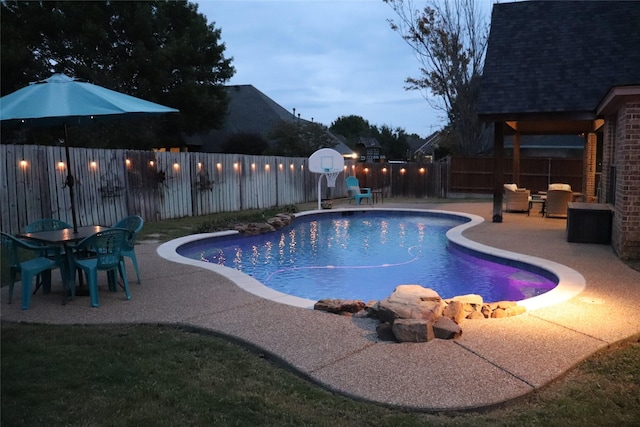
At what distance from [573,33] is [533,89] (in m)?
2.62

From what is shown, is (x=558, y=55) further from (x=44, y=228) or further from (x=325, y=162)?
(x=44, y=228)

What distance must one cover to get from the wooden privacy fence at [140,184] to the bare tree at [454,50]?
286 inches

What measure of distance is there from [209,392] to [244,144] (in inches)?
1038

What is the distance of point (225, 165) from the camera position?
14977 mm

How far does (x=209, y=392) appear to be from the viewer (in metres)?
3.05

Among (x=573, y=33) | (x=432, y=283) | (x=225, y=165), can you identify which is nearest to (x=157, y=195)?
(x=225, y=165)

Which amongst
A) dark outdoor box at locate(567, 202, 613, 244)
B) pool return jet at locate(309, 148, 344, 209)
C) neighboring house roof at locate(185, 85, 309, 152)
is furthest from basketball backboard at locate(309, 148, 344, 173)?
neighboring house roof at locate(185, 85, 309, 152)

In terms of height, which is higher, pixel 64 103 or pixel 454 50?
pixel 454 50

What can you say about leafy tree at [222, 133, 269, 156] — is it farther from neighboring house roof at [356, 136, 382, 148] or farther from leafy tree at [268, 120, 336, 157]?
neighboring house roof at [356, 136, 382, 148]

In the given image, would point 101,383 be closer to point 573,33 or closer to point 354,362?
point 354,362

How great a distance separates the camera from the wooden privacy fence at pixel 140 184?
30.2 feet

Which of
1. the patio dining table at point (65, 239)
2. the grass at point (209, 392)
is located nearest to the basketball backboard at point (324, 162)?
the patio dining table at point (65, 239)

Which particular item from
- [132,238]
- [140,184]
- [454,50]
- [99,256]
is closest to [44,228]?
[132,238]

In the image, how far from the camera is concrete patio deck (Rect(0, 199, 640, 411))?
320 centimetres
